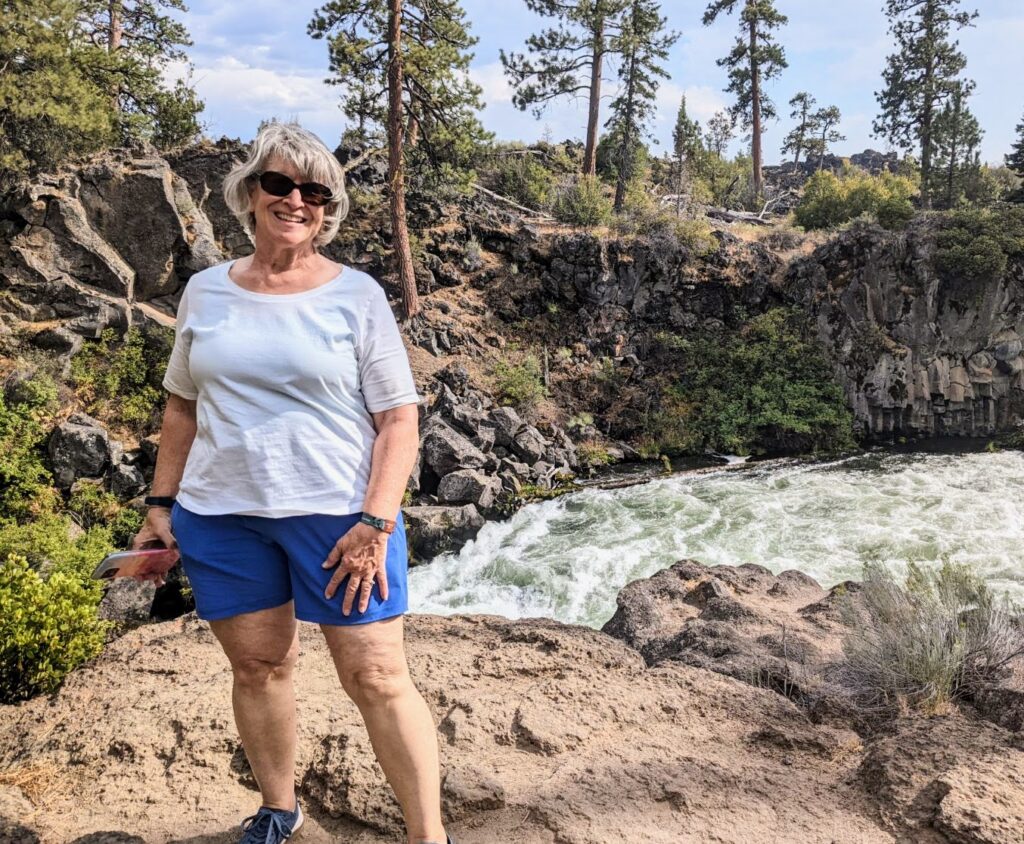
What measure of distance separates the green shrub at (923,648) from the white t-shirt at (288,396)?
3497mm

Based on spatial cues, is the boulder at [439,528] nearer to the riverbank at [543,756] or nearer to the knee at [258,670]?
the riverbank at [543,756]

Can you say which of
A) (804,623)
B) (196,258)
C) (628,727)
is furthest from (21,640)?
(196,258)

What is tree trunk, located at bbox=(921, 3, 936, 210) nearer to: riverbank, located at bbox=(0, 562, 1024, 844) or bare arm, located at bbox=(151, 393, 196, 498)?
riverbank, located at bbox=(0, 562, 1024, 844)

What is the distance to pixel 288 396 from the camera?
168 cm

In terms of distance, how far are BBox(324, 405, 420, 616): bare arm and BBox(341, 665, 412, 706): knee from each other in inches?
7.3

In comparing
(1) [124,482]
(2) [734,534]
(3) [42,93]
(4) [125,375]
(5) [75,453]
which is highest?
(3) [42,93]

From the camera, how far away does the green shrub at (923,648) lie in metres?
3.70

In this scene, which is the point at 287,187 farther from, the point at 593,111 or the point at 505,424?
the point at 593,111

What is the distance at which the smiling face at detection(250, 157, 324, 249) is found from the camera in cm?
176

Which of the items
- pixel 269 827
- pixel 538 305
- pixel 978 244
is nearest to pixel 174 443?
pixel 269 827

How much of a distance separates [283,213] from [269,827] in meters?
1.95

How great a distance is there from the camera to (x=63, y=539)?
7625 mm

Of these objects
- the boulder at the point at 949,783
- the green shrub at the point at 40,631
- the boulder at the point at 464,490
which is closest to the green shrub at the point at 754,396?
the boulder at the point at 464,490

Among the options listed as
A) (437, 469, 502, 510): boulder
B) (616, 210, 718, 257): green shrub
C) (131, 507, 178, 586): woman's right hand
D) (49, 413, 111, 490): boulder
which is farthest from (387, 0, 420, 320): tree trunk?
(131, 507, 178, 586): woman's right hand
